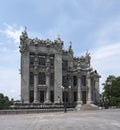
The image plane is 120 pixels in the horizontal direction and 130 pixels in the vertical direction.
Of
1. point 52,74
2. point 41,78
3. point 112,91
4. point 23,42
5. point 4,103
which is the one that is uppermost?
point 23,42

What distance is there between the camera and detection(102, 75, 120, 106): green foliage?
8354 centimetres

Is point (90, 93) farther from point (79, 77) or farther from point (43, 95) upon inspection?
point (43, 95)

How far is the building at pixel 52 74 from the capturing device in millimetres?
72250

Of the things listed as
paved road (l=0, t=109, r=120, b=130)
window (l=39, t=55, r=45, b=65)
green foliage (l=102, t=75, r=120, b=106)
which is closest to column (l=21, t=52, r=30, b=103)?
window (l=39, t=55, r=45, b=65)

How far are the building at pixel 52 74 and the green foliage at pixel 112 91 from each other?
23.3 feet

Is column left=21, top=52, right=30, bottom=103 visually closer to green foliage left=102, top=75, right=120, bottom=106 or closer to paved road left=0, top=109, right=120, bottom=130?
green foliage left=102, top=75, right=120, bottom=106

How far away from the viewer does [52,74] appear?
7638 centimetres

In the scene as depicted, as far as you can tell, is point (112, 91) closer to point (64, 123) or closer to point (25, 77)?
point (25, 77)

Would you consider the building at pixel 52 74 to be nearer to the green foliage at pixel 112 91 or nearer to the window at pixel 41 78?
the window at pixel 41 78

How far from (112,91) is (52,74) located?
74.8 ft

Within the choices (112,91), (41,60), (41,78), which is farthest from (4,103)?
(112,91)

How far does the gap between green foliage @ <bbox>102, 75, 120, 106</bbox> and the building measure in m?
7.10

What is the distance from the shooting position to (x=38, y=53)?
7456 cm

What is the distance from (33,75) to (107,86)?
97.3 feet
